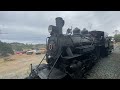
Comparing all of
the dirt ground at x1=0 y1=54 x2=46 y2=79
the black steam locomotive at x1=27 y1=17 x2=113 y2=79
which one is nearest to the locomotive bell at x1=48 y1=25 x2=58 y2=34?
the black steam locomotive at x1=27 y1=17 x2=113 y2=79

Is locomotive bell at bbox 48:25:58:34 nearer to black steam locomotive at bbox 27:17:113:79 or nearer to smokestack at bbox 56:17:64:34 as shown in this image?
black steam locomotive at bbox 27:17:113:79

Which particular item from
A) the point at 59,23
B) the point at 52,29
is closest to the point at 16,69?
the point at 52,29

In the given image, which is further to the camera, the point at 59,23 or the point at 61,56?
the point at 59,23

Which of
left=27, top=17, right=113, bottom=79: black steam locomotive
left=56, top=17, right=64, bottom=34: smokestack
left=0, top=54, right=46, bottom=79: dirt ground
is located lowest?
left=0, top=54, right=46, bottom=79: dirt ground

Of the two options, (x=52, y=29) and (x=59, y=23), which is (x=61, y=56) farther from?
(x=59, y=23)

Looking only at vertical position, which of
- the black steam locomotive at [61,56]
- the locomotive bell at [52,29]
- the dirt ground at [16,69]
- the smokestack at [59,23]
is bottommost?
the dirt ground at [16,69]

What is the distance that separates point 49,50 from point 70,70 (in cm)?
171

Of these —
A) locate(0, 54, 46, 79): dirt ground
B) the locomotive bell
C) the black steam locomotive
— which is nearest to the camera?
the black steam locomotive

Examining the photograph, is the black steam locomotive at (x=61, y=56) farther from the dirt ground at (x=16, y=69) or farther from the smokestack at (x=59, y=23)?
the dirt ground at (x=16, y=69)

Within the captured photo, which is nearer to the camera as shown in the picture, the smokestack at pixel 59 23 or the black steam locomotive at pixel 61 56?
the black steam locomotive at pixel 61 56

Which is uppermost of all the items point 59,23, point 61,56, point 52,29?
point 59,23

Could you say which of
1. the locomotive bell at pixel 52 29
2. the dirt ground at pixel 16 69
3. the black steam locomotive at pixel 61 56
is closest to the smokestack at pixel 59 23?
the black steam locomotive at pixel 61 56
